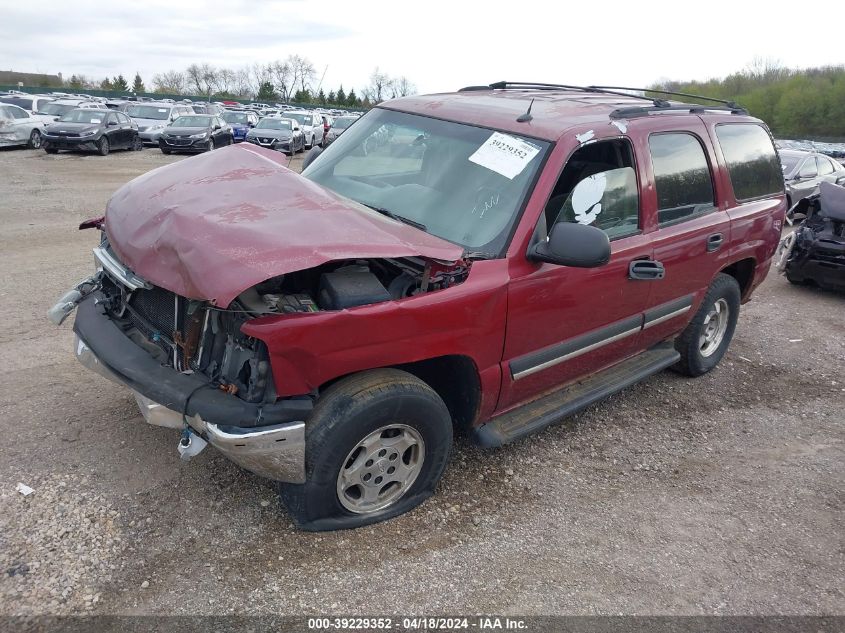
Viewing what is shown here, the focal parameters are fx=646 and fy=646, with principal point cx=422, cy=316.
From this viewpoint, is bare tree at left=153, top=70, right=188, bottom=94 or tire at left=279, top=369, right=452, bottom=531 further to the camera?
Result: bare tree at left=153, top=70, right=188, bottom=94

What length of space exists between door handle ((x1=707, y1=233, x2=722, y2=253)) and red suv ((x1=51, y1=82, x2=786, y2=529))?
38 mm

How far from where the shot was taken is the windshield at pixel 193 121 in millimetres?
21656

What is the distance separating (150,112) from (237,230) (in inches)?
1005

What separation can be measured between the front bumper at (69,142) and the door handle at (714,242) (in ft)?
64.9

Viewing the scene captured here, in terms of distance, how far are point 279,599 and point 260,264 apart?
1363mm

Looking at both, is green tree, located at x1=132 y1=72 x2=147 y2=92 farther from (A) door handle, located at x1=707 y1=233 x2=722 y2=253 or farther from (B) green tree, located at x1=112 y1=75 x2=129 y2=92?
(A) door handle, located at x1=707 y1=233 x2=722 y2=253

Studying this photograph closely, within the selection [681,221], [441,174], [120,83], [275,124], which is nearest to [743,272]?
[681,221]

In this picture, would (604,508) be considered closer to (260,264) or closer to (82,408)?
(260,264)

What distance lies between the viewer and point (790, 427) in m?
4.58

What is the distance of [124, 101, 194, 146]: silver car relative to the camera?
75.8 feet

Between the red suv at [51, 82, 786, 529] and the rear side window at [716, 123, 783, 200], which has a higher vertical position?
the rear side window at [716, 123, 783, 200]

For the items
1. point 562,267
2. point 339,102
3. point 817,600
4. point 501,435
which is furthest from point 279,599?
point 339,102

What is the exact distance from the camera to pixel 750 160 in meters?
4.95

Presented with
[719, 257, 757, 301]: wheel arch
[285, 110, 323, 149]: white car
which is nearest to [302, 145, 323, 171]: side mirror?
[719, 257, 757, 301]: wheel arch
